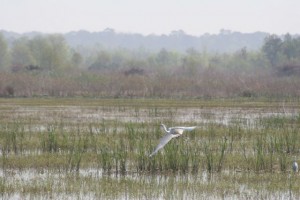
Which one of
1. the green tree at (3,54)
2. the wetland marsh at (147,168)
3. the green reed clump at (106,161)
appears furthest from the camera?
the green tree at (3,54)

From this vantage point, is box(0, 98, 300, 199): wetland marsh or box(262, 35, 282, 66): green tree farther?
box(262, 35, 282, 66): green tree

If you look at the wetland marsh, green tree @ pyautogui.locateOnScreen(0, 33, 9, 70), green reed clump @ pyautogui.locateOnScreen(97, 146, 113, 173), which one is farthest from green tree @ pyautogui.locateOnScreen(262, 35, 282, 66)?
green reed clump @ pyautogui.locateOnScreen(97, 146, 113, 173)

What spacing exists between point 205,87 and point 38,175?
1235 inches

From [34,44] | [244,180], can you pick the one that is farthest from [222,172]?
[34,44]

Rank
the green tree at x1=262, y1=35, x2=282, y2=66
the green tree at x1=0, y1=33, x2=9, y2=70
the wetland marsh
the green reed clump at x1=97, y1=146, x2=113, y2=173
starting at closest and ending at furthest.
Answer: the wetland marsh → the green reed clump at x1=97, y1=146, x2=113, y2=173 → the green tree at x1=262, y1=35, x2=282, y2=66 → the green tree at x1=0, y1=33, x2=9, y2=70

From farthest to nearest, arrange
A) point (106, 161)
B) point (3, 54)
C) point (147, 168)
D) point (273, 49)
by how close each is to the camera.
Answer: point (3, 54), point (273, 49), point (106, 161), point (147, 168)

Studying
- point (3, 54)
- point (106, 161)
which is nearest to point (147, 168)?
point (106, 161)

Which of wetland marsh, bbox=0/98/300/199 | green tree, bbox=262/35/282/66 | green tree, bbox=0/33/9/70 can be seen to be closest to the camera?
wetland marsh, bbox=0/98/300/199

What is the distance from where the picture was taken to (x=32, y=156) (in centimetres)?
1864

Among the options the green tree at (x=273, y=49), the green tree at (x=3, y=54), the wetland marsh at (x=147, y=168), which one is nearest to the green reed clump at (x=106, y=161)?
the wetland marsh at (x=147, y=168)

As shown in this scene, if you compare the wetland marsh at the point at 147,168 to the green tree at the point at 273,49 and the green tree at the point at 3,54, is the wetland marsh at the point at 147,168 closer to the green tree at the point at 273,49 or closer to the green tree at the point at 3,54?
the green tree at the point at 273,49

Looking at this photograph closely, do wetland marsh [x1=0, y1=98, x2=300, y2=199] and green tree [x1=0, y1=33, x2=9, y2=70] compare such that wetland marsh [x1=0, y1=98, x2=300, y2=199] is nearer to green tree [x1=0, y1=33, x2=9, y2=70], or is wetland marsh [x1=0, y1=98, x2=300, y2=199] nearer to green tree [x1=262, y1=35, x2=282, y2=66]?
green tree [x1=262, y1=35, x2=282, y2=66]

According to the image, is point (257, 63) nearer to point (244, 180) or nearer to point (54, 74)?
point (54, 74)

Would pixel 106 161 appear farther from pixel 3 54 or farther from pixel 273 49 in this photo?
pixel 3 54
